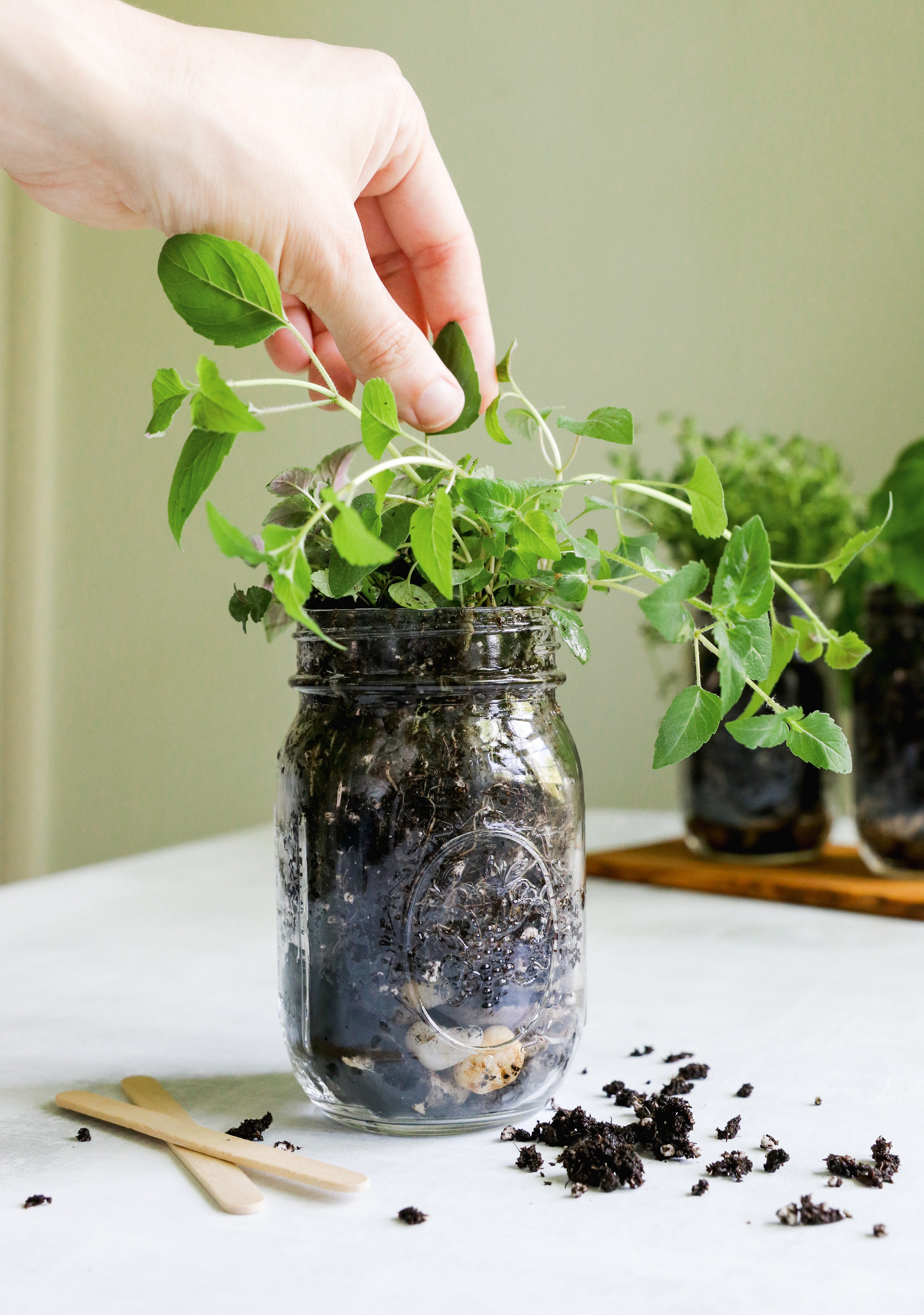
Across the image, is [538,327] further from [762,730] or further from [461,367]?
[762,730]

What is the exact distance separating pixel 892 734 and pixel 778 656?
25.0 inches

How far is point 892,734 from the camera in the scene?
1186 millimetres

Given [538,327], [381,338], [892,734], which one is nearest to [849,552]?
[381,338]

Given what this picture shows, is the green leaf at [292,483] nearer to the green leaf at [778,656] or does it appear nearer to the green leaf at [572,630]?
the green leaf at [572,630]

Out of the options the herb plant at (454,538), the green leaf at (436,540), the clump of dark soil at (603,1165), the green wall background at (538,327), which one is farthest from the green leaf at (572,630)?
the green wall background at (538,327)

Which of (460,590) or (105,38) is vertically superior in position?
(105,38)

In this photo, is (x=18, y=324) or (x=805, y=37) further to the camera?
(x=18, y=324)

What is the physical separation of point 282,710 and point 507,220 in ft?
3.72

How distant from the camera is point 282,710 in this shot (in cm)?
266

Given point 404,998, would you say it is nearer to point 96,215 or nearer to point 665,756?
point 665,756

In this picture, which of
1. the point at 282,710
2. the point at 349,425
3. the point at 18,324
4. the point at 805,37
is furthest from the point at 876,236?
the point at 18,324

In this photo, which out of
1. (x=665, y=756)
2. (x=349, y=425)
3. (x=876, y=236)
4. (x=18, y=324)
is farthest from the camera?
(x=18, y=324)

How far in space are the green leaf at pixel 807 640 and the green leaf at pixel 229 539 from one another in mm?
311

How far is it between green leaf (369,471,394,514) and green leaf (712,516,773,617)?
5.7 inches
